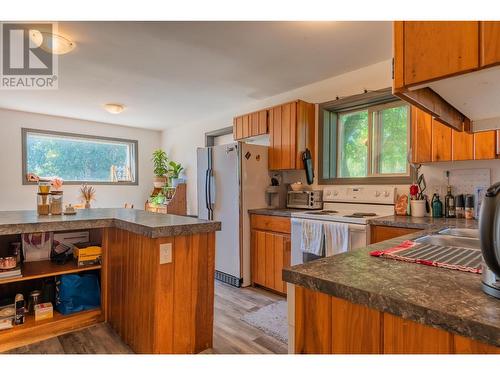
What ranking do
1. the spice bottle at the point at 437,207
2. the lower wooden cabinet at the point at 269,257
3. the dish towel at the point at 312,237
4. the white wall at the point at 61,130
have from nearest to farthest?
the spice bottle at the point at 437,207 < the dish towel at the point at 312,237 < the lower wooden cabinet at the point at 269,257 < the white wall at the point at 61,130

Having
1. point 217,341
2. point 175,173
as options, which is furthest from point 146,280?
point 175,173

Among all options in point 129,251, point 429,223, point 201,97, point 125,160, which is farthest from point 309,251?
point 125,160

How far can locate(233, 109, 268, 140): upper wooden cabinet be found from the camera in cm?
378

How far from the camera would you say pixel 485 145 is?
6.82 ft

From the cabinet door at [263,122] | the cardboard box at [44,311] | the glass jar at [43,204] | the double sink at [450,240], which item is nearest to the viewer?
the double sink at [450,240]

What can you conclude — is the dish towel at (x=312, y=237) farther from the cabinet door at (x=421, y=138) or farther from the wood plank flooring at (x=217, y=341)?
the cabinet door at (x=421, y=138)

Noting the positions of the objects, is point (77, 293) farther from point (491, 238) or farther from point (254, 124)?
point (254, 124)

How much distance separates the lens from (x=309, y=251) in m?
2.75

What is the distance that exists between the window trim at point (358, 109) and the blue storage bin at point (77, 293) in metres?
2.52

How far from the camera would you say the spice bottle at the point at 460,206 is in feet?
7.78

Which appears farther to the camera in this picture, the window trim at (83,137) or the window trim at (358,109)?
the window trim at (83,137)

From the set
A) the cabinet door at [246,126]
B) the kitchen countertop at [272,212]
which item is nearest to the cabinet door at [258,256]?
the kitchen countertop at [272,212]

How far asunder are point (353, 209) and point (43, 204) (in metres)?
2.81
